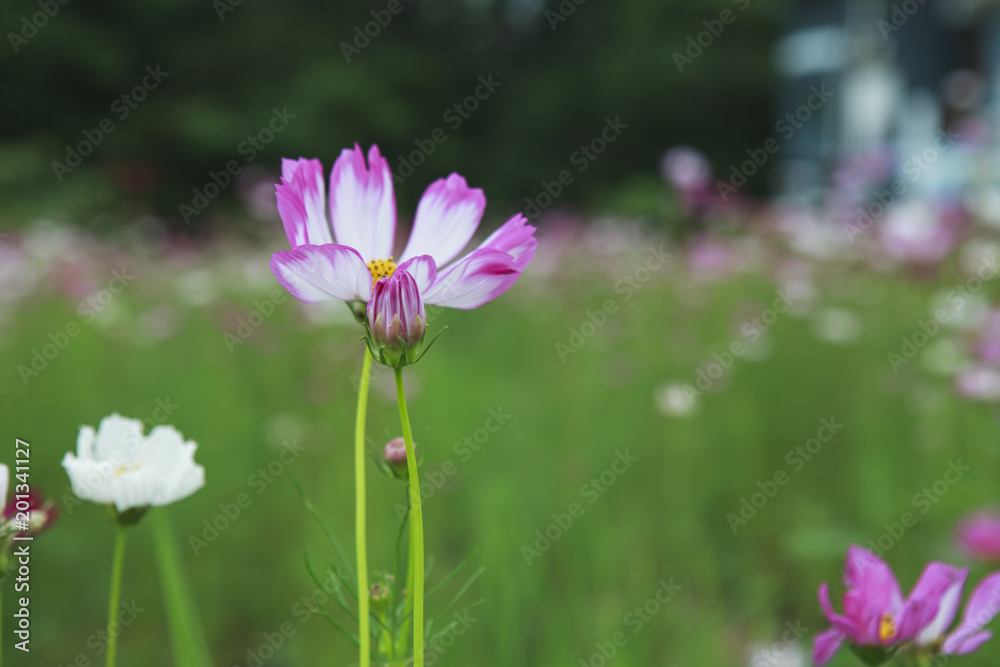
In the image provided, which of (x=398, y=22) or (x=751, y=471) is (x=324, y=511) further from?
(x=398, y=22)

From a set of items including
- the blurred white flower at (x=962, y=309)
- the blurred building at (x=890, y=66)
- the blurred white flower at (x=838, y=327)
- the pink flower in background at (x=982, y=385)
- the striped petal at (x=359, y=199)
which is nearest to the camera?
the striped petal at (x=359, y=199)

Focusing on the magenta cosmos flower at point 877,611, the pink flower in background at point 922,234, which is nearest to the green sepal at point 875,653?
the magenta cosmos flower at point 877,611

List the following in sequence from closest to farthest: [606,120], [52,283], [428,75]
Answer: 1. [52,283]
2. [428,75]
3. [606,120]

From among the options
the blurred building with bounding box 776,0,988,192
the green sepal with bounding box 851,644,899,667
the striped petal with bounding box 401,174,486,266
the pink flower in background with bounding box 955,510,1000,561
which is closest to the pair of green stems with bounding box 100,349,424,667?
the striped petal with bounding box 401,174,486,266

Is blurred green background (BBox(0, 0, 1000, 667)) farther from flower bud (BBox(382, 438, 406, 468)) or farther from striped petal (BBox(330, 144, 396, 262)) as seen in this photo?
striped petal (BBox(330, 144, 396, 262))

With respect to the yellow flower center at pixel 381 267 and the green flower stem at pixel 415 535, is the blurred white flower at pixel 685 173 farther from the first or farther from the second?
the green flower stem at pixel 415 535

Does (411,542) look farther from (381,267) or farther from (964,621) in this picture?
(964,621)

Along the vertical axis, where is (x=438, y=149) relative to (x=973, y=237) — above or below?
above

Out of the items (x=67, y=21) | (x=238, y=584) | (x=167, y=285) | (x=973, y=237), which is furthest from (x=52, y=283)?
(x=67, y=21)
